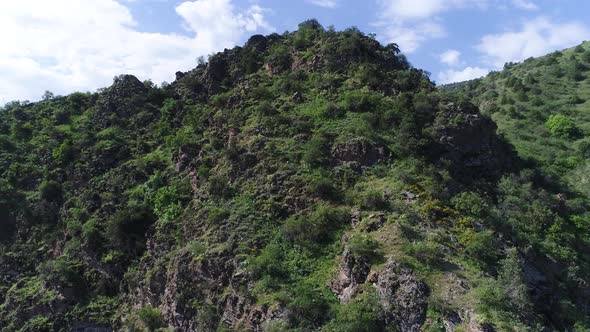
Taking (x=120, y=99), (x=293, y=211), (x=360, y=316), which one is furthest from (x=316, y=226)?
(x=120, y=99)

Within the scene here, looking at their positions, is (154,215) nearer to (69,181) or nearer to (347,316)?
(69,181)

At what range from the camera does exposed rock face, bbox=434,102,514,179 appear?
3888cm

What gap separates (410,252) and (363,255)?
8.26ft

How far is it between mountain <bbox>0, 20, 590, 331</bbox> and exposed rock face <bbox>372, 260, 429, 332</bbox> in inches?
2.8

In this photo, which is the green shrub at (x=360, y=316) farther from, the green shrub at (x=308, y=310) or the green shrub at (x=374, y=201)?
the green shrub at (x=374, y=201)

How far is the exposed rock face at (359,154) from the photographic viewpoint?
36.8m

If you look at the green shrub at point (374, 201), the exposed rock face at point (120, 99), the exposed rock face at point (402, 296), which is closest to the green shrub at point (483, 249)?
the exposed rock face at point (402, 296)

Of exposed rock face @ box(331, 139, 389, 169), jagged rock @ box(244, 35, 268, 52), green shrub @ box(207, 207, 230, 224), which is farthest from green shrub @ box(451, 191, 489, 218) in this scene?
jagged rock @ box(244, 35, 268, 52)

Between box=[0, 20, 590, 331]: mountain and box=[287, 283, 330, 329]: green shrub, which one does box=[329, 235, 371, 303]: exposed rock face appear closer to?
box=[0, 20, 590, 331]: mountain

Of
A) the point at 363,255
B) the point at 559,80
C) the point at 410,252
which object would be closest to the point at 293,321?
the point at 363,255

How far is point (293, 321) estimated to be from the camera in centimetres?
2681

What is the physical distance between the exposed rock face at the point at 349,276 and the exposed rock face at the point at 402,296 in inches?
47.8

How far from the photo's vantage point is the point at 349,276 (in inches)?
1120

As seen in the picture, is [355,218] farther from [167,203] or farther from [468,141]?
[167,203]
